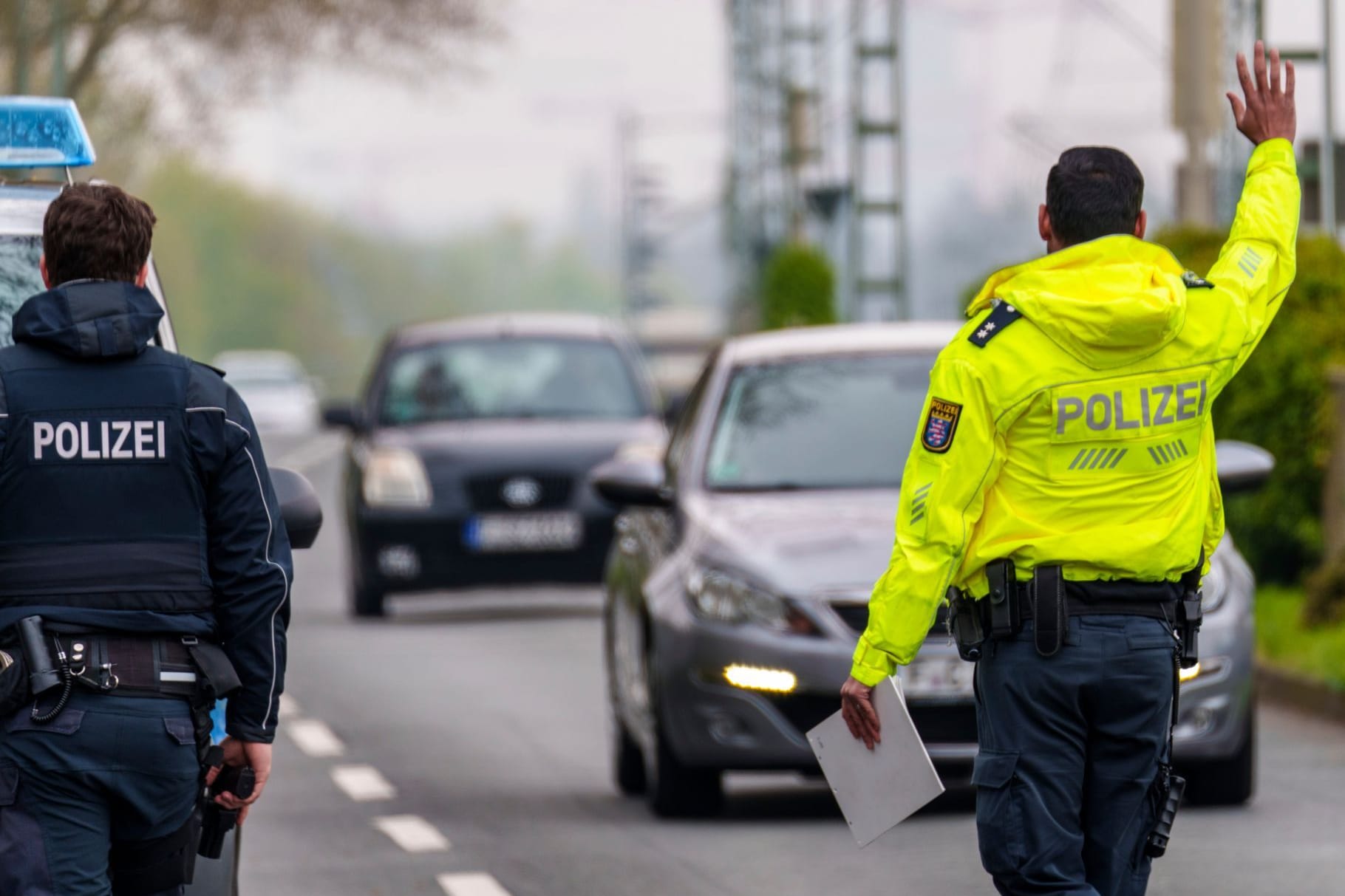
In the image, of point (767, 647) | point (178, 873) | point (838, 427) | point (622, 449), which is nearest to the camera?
point (178, 873)

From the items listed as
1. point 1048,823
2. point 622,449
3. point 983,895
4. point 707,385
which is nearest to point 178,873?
point 1048,823

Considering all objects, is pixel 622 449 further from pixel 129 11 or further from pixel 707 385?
pixel 129 11

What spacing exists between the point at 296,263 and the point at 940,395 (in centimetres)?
14264

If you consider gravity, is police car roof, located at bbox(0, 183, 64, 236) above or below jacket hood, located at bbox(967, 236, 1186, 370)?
above

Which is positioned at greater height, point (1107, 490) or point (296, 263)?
point (1107, 490)

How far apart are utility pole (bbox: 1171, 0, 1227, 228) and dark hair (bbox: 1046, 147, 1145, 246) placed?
14840mm

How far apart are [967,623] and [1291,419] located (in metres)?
10.3

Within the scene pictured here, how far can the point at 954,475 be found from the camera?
5164mm

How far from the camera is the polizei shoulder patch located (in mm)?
5176

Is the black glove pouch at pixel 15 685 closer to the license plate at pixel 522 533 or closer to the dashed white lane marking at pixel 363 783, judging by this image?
the dashed white lane marking at pixel 363 783

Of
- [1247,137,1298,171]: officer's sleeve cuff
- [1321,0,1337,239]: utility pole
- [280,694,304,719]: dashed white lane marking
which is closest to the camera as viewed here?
[1247,137,1298,171]: officer's sleeve cuff

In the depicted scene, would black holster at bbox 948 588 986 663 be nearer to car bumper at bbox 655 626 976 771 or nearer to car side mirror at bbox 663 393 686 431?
car bumper at bbox 655 626 976 771

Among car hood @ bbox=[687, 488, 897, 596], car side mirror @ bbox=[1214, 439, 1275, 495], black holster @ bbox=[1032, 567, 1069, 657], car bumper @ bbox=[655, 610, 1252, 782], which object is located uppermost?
black holster @ bbox=[1032, 567, 1069, 657]

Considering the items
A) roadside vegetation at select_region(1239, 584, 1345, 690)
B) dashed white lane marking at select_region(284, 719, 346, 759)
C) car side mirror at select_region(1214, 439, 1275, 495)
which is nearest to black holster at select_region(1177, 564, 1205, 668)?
car side mirror at select_region(1214, 439, 1275, 495)
